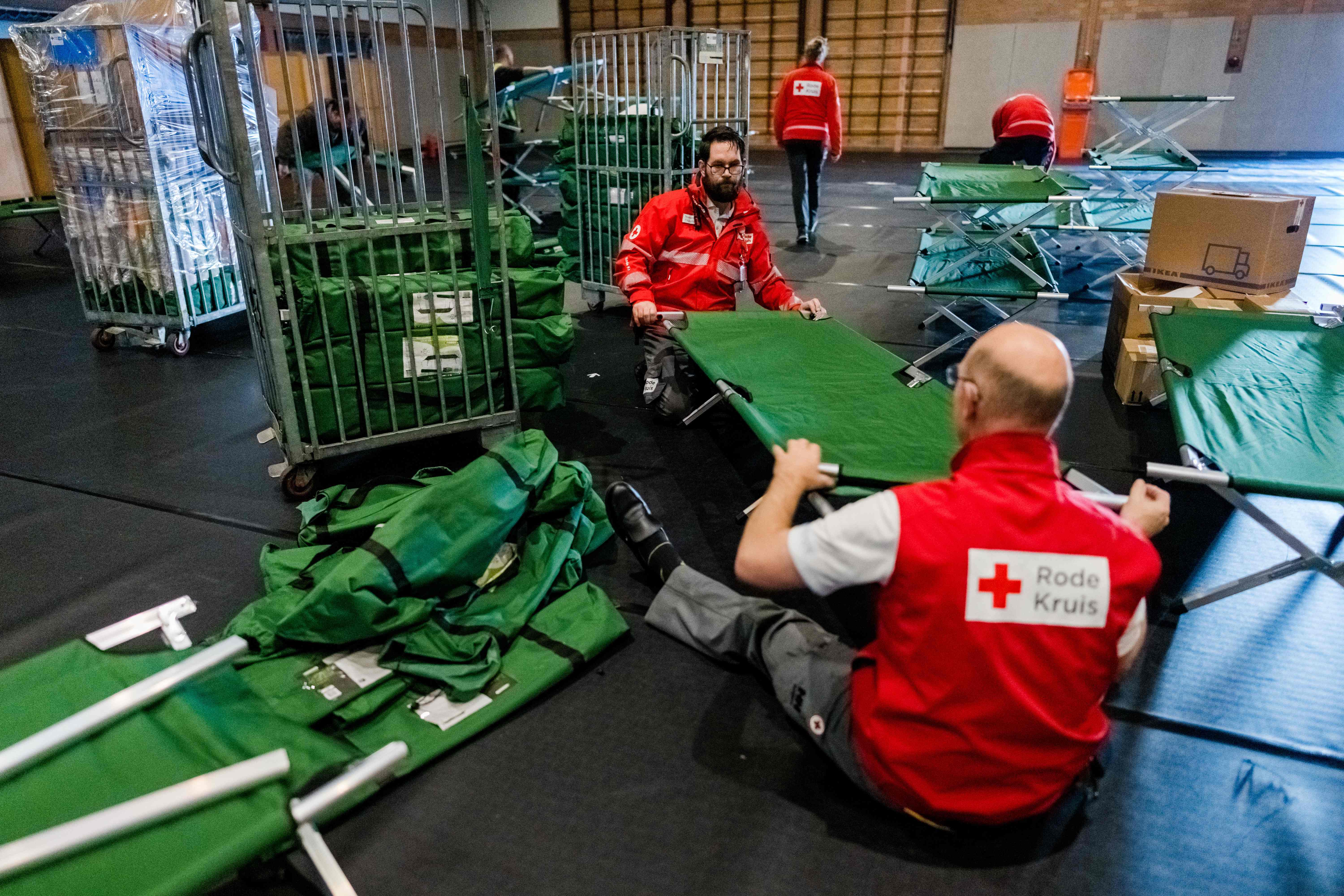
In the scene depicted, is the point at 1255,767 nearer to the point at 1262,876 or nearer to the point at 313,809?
the point at 1262,876

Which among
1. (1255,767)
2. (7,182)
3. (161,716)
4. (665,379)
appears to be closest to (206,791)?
(161,716)

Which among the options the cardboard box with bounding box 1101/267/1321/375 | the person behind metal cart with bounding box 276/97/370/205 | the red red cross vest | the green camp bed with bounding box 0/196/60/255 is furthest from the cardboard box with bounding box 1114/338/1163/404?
the green camp bed with bounding box 0/196/60/255

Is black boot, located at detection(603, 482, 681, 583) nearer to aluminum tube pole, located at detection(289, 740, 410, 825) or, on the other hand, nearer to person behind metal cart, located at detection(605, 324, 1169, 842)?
person behind metal cart, located at detection(605, 324, 1169, 842)

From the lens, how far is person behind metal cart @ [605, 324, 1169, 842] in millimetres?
1368

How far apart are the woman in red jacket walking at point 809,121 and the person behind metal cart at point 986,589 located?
5.91m

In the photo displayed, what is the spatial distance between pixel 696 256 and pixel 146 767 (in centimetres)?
290

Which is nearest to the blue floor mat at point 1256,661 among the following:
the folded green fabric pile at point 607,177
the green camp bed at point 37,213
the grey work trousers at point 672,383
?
the grey work trousers at point 672,383

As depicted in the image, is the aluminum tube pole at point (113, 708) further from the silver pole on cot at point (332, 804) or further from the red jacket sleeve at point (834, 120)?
the red jacket sleeve at point (834, 120)

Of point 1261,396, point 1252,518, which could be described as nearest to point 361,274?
point 1252,518

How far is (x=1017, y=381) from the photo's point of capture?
1348 mm

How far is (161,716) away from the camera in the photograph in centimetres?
157

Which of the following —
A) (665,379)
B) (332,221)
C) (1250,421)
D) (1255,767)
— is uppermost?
(332,221)

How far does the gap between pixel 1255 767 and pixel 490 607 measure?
1.80 metres

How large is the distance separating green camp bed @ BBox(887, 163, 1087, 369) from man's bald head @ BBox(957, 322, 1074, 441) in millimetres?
2746
